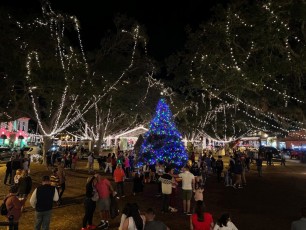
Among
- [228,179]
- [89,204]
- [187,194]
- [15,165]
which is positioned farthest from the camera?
[228,179]

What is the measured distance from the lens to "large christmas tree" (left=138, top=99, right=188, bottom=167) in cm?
2117

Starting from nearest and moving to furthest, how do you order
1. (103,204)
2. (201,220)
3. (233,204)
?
(201,220), (103,204), (233,204)

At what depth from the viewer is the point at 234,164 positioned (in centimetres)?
1722

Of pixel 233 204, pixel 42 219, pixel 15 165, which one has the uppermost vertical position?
pixel 15 165

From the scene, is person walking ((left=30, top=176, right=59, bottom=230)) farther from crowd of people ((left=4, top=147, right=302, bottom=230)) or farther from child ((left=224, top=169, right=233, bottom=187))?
child ((left=224, top=169, right=233, bottom=187))

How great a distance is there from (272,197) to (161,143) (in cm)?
852

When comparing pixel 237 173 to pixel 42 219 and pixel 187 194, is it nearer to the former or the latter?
pixel 187 194

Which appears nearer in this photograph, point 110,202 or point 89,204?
point 89,204

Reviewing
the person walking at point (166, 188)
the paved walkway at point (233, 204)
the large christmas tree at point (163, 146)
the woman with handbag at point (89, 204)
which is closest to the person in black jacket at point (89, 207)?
the woman with handbag at point (89, 204)

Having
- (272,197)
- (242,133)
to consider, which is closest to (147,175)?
(272,197)

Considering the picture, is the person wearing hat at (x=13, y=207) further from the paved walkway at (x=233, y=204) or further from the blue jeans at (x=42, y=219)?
the paved walkway at (x=233, y=204)

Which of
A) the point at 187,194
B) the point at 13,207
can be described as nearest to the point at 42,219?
the point at 13,207

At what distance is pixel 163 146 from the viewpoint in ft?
70.2

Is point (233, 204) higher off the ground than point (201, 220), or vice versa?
point (201, 220)
